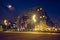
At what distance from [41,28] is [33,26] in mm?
7910

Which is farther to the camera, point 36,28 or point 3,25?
point 3,25

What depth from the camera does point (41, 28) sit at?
180125 mm

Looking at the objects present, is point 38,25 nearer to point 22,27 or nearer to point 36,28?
point 36,28

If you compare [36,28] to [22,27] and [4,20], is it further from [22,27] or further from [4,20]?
[4,20]

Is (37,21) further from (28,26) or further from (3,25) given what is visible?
(3,25)

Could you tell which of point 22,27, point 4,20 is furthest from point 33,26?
point 4,20

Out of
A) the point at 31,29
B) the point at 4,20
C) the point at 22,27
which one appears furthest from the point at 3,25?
the point at 31,29

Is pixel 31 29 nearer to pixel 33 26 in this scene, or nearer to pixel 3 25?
pixel 33 26

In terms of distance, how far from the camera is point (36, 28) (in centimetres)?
18462

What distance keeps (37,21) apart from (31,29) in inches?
427

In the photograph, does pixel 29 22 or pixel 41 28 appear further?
pixel 29 22

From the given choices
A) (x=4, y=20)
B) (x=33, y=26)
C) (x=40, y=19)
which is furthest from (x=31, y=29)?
(x=4, y=20)

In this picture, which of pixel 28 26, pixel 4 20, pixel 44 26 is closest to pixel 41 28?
pixel 44 26

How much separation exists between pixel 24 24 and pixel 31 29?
19.7 metres
